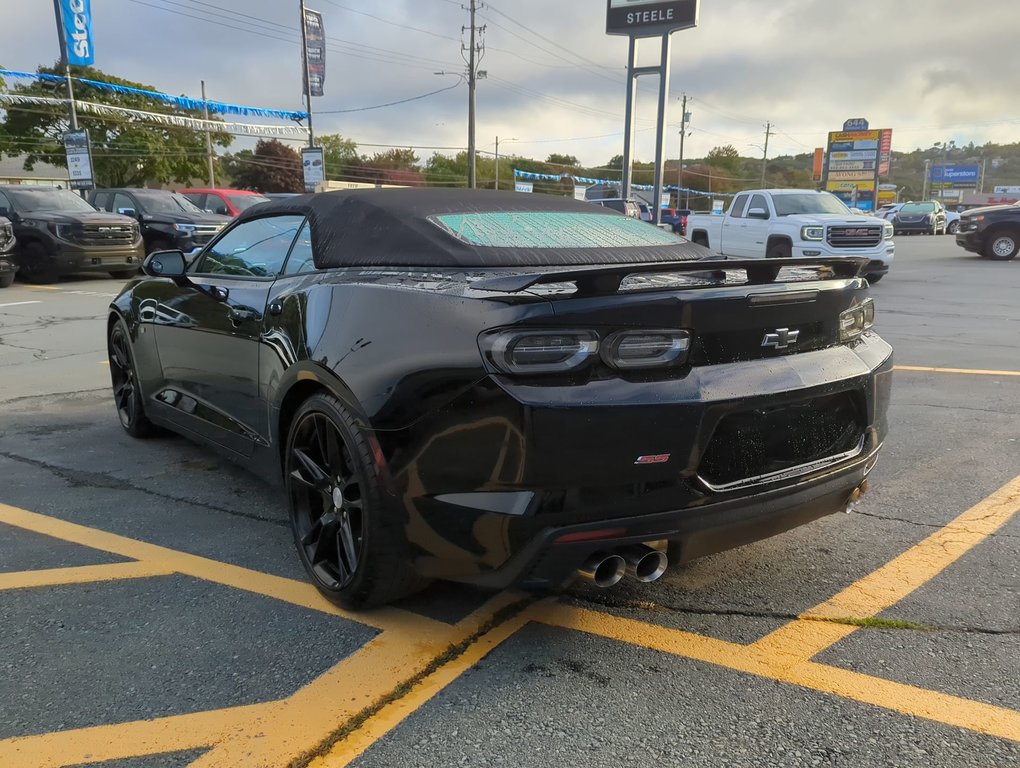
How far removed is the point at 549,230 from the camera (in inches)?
140

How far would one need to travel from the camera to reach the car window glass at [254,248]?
3583mm

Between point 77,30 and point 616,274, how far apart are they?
2478 cm

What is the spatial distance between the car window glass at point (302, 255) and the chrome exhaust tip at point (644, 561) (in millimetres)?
1732

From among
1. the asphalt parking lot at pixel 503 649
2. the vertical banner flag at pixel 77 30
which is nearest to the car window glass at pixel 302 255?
A: the asphalt parking lot at pixel 503 649

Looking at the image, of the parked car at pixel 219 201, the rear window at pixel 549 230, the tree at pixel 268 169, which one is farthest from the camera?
the tree at pixel 268 169

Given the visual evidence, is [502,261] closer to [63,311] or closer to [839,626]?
[839,626]

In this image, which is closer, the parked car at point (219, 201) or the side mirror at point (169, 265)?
the side mirror at point (169, 265)

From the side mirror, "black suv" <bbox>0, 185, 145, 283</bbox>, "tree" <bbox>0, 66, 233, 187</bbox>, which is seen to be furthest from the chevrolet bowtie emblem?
"tree" <bbox>0, 66, 233, 187</bbox>

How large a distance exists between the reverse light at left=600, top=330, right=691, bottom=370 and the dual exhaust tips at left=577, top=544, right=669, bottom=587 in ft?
1.76

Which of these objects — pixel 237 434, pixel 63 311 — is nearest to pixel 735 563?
pixel 237 434

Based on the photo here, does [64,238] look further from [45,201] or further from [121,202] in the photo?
[121,202]

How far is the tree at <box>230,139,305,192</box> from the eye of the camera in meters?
76.6

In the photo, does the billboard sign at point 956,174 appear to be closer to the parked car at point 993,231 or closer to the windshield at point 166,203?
the parked car at point 993,231

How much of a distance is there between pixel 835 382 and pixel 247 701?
2071mm
